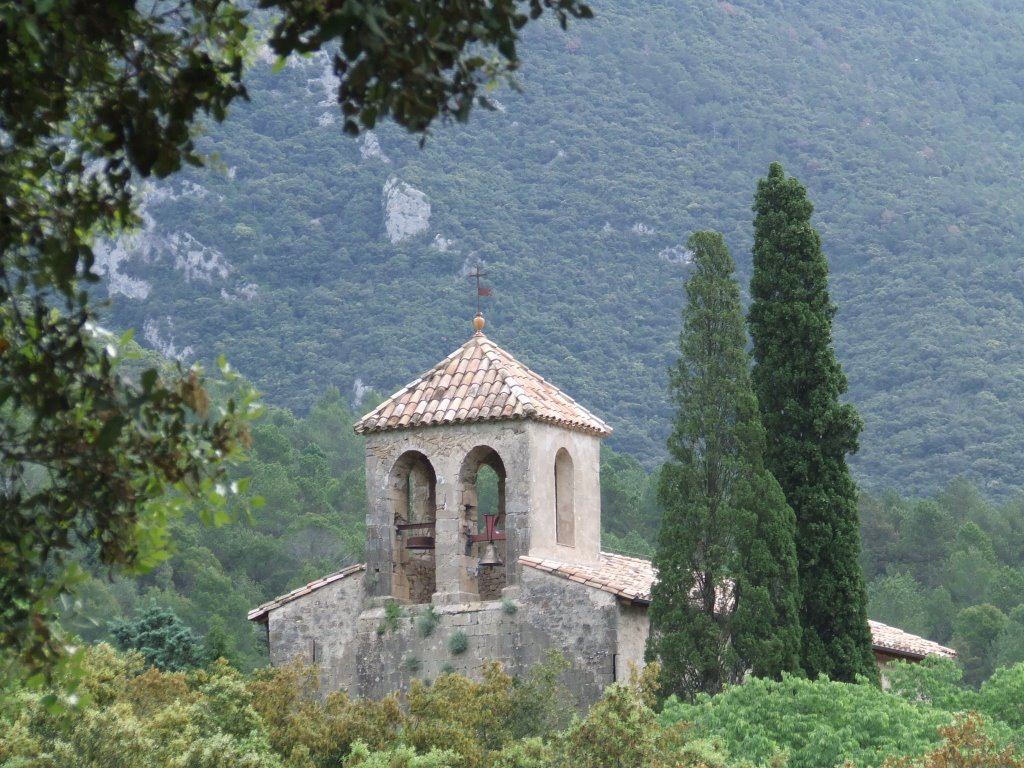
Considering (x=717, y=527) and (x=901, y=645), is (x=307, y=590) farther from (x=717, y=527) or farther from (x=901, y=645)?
(x=901, y=645)

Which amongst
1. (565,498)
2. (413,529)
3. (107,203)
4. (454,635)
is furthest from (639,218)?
(107,203)

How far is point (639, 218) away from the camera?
265 ft

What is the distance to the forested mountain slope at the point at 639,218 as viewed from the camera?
70.0 metres

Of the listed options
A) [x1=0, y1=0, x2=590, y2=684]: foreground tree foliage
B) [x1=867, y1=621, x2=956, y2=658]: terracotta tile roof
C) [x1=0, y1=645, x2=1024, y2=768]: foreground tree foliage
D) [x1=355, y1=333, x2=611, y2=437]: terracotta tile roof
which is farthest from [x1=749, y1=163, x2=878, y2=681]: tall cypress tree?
[x1=0, y1=0, x2=590, y2=684]: foreground tree foliage

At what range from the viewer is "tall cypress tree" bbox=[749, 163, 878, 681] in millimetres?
21078

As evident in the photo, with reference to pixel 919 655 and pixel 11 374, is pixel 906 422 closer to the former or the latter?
pixel 919 655

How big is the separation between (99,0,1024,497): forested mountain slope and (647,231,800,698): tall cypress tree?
138 feet

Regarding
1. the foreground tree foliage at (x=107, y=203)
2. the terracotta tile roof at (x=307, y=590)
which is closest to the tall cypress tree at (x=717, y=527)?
the terracotta tile roof at (x=307, y=590)

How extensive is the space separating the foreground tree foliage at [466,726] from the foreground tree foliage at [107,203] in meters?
8.24

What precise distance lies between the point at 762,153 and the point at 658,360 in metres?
19.5

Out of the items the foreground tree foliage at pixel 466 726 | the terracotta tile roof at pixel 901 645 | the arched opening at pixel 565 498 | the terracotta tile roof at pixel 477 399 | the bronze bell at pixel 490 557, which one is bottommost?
the foreground tree foliage at pixel 466 726

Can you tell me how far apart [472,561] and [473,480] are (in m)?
0.85

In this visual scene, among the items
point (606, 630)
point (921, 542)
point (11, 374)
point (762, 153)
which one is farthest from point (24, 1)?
point (762, 153)

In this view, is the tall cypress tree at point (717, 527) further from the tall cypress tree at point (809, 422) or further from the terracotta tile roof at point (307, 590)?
the terracotta tile roof at point (307, 590)
